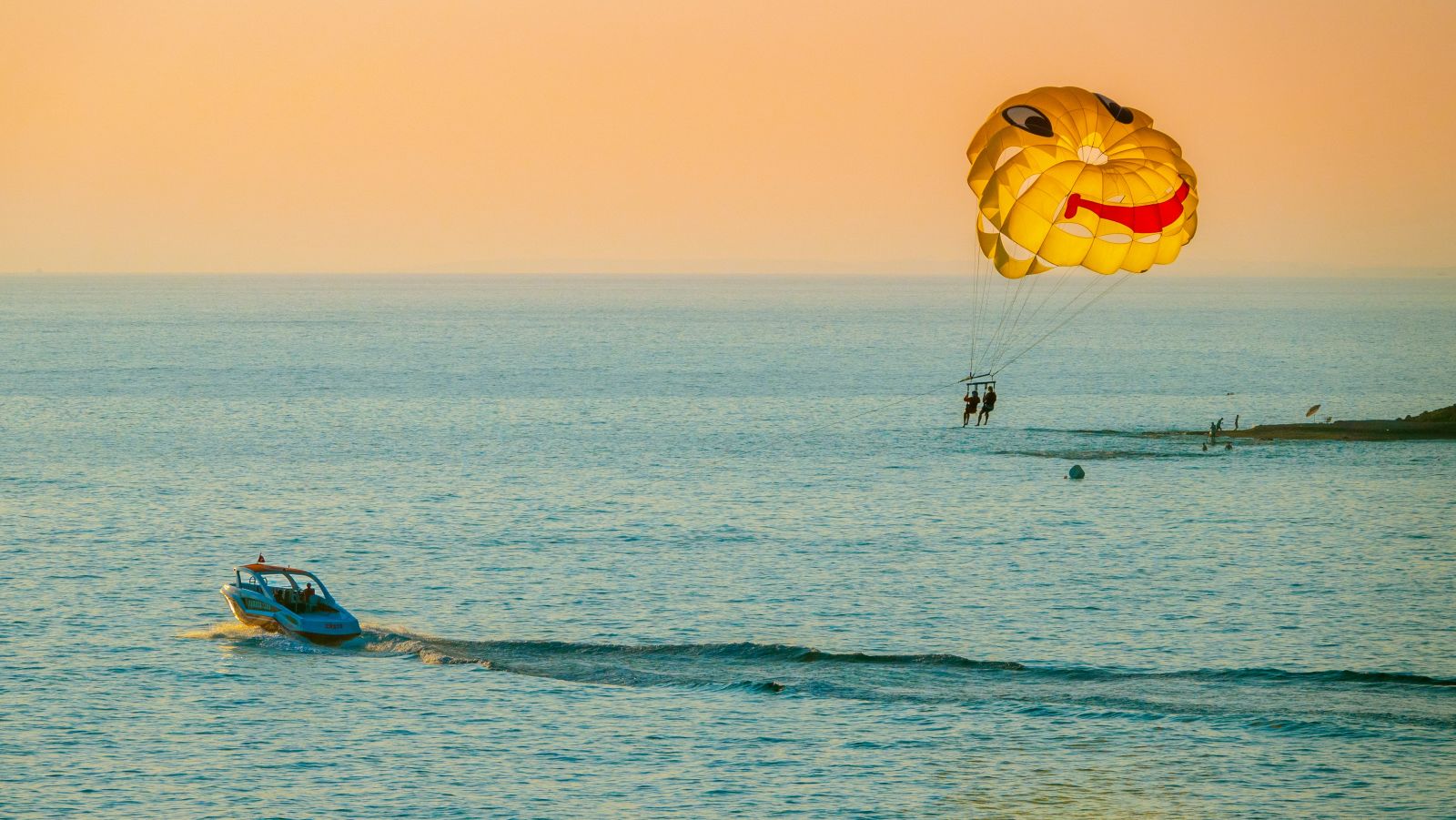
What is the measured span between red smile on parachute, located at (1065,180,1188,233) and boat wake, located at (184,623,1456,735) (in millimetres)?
18766

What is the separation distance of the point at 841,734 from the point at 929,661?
20.5 feet

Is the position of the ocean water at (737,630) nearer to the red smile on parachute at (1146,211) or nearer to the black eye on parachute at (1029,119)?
the red smile on parachute at (1146,211)

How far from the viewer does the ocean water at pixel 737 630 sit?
39.5 metres

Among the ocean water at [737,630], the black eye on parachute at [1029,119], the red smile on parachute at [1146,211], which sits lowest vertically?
the ocean water at [737,630]

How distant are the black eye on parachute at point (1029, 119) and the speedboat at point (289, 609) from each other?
29.2 metres

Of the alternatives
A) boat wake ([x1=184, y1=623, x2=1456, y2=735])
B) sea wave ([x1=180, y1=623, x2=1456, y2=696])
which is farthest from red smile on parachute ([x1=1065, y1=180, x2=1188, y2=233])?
boat wake ([x1=184, y1=623, x2=1456, y2=735])

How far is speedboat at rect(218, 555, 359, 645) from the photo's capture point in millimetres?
50531

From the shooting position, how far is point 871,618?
54.1 metres

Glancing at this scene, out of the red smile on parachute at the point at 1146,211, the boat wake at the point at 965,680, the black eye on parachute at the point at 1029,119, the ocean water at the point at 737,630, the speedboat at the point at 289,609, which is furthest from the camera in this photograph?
the red smile on parachute at the point at 1146,211

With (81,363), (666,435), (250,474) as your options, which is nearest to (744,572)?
(250,474)

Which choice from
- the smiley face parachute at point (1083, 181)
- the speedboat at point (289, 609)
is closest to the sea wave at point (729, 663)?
the speedboat at point (289, 609)

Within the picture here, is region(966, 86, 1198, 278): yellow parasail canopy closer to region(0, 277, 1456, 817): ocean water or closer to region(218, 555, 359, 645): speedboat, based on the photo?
region(0, 277, 1456, 817): ocean water

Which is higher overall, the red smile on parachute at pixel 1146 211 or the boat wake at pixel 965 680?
the red smile on parachute at pixel 1146 211

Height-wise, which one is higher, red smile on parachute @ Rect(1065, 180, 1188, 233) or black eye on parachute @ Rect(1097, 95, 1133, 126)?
black eye on parachute @ Rect(1097, 95, 1133, 126)
